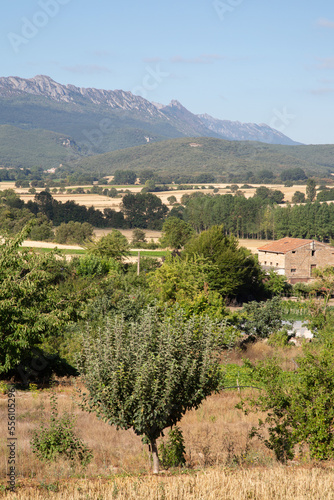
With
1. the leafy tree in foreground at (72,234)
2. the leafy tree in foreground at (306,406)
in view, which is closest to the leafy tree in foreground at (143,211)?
the leafy tree in foreground at (72,234)

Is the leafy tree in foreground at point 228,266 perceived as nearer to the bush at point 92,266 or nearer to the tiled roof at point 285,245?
Answer: the tiled roof at point 285,245

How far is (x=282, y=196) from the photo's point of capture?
618 feet

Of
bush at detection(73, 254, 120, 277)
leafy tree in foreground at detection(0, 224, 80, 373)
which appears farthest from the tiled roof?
leafy tree in foreground at detection(0, 224, 80, 373)

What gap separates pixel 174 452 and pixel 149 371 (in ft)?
8.63

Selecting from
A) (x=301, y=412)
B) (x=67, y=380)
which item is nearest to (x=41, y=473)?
(x=301, y=412)

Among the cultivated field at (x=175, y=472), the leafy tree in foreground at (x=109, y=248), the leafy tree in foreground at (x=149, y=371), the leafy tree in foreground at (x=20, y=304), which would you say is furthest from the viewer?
the leafy tree in foreground at (x=109, y=248)

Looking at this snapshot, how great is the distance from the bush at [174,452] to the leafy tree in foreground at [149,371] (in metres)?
0.63

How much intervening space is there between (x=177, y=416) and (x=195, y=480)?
1175 millimetres

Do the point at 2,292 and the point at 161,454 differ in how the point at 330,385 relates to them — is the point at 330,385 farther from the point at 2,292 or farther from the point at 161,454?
the point at 2,292

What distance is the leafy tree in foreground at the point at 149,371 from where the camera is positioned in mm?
8703

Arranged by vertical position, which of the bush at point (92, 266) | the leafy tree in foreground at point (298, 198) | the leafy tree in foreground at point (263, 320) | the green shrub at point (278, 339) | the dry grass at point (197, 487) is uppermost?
the leafy tree in foreground at point (298, 198)

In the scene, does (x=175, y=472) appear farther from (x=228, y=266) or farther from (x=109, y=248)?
(x=109, y=248)

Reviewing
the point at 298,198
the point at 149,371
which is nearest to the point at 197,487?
the point at 149,371

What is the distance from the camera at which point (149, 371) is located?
8602 millimetres
